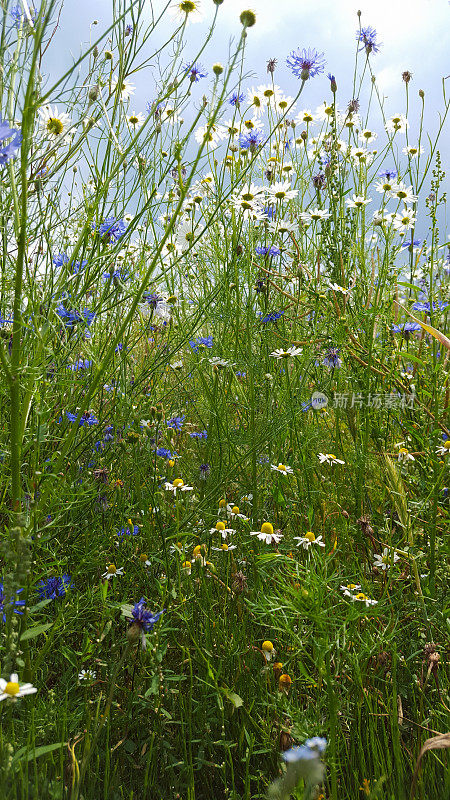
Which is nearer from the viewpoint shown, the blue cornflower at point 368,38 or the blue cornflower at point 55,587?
the blue cornflower at point 55,587

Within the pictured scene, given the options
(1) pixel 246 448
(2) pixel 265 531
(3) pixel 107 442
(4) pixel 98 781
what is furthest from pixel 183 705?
(1) pixel 246 448

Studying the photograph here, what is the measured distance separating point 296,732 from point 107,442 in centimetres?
98

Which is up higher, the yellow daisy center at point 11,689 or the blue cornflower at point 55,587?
the yellow daisy center at point 11,689

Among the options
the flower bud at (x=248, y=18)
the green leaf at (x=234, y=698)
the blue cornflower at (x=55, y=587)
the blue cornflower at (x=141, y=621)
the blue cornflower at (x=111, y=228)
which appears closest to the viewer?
the blue cornflower at (x=141, y=621)

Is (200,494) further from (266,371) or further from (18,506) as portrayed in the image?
(18,506)

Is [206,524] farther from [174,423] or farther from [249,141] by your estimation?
[249,141]

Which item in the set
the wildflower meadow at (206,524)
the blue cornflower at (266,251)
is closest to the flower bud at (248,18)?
the wildflower meadow at (206,524)

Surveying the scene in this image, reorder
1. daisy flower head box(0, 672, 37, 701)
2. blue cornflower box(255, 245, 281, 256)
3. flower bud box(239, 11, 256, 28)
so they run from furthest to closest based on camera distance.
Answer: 1. blue cornflower box(255, 245, 281, 256)
2. flower bud box(239, 11, 256, 28)
3. daisy flower head box(0, 672, 37, 701)

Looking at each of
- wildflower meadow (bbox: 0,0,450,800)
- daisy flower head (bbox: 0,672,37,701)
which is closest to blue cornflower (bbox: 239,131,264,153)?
wildflower meadow (bbox: 0,0,450,800)

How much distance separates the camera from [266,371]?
207cm

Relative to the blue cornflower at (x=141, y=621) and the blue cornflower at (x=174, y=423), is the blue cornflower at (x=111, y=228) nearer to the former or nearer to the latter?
the blue cornflower at (x=174, y=423)

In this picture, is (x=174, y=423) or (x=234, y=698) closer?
(x=234, y=698)

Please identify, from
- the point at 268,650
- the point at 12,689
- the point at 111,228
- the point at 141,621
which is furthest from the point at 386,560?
the point at 111,228

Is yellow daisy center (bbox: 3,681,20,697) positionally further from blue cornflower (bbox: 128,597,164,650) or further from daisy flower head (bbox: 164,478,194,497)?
daisy flower head (bbox: 164,478,194,497)
